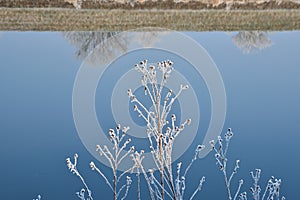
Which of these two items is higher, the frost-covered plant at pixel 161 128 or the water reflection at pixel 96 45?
the water reflection at pixel 96 45

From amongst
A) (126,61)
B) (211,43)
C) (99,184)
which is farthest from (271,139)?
(211,43)

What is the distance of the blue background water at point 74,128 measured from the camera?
15.8ft

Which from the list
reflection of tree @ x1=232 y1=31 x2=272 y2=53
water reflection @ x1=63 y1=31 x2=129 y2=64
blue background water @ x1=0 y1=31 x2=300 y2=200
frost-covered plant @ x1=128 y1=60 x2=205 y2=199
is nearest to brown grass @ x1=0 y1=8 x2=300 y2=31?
water reflection @ x1=63 y1=31 x2=129 y2=64

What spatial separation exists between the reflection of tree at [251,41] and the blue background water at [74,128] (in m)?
0.20

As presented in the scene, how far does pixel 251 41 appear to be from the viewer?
31.0 feet

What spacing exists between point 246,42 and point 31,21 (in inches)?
162

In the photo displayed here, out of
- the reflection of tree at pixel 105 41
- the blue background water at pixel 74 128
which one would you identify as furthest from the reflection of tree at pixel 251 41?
the reflection of tree at pixel 105 41

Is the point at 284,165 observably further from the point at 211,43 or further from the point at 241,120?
the point at 211,43

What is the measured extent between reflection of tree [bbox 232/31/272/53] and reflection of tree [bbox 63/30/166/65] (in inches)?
51.1

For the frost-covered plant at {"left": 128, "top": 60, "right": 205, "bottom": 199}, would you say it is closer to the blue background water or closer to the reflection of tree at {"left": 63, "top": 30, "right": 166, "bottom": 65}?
the blue background water

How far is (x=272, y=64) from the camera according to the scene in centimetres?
788

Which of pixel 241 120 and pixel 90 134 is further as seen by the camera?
pixel 241 120

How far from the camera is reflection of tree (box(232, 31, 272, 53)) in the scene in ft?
28.8

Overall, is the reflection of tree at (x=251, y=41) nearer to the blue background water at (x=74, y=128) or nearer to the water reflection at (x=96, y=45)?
the blue background water at (x=74, y=128)
